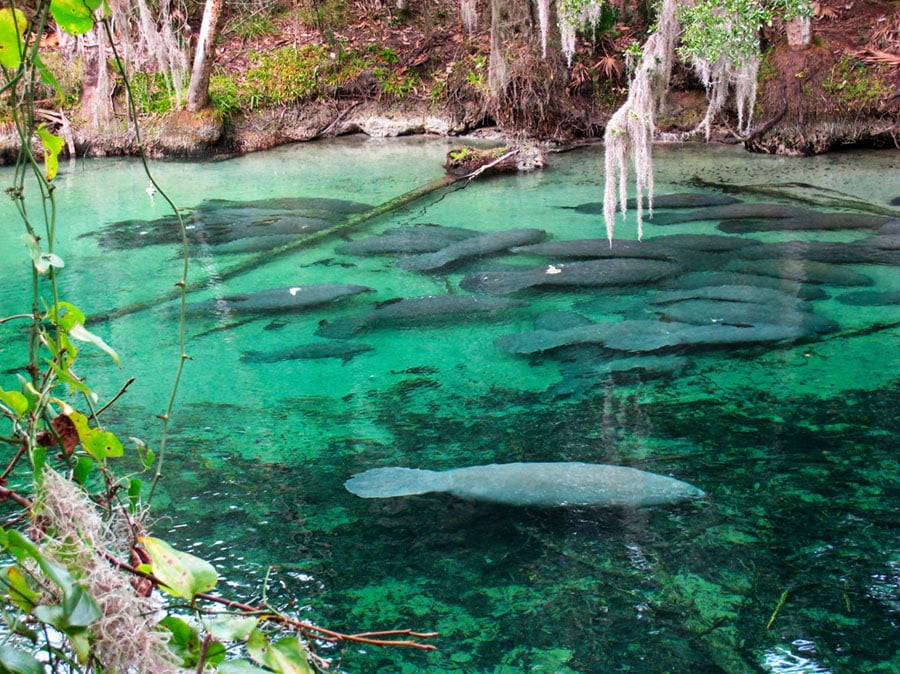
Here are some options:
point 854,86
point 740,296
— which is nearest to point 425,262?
point 740,296

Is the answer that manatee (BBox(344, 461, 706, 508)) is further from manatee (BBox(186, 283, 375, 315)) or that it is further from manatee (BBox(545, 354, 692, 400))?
manatee (BBox(186, 283, 375, 315))

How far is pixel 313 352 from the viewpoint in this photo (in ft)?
18.3

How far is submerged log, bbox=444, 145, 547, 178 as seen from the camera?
35.7 ft

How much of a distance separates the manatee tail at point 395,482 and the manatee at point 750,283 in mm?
3202

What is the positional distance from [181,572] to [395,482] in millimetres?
2552

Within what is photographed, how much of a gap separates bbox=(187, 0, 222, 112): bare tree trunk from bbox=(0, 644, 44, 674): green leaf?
1253cm

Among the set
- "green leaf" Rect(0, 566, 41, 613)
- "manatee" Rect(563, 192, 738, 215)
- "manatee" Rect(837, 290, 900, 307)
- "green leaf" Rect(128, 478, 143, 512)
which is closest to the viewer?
"green leaf" Rect(0, 566, 41, 613)

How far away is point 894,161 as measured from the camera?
10391mm

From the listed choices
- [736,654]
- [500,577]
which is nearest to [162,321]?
[500,577]

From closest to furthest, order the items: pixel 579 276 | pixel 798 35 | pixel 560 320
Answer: pixel 560 320
pixel 579 276
pixel 798 35

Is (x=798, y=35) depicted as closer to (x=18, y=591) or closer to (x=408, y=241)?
(x=408, y=241)

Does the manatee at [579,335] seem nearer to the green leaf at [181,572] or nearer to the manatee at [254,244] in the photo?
the manatee at [254,244]

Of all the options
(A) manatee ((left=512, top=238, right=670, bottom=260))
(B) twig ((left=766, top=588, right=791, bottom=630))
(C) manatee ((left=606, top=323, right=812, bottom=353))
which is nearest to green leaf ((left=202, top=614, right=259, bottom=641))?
(B) twig ((left=766, top=588, right=791, bottom=630))

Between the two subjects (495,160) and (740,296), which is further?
(495,160)
